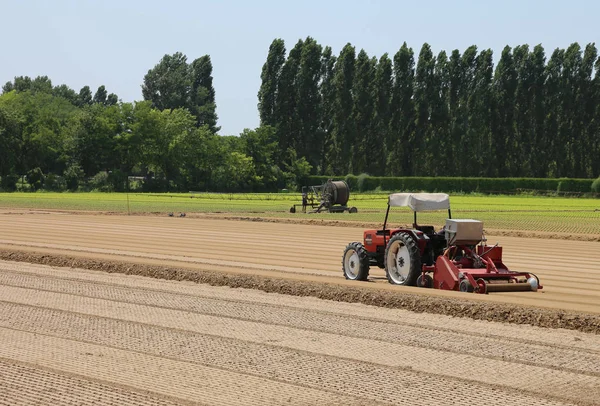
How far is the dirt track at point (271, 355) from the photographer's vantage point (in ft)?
30.8

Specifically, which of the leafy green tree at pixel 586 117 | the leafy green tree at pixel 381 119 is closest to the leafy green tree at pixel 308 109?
the leafy green tree at pixel 381 119

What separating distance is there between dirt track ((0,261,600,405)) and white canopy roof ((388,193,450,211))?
2.41 meters

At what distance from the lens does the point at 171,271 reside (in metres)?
19.6

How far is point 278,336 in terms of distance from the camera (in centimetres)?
1248

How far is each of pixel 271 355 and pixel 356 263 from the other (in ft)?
23.1

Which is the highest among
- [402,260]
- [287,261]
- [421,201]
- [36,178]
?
[421,201]

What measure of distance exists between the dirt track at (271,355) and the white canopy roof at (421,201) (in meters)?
2.41

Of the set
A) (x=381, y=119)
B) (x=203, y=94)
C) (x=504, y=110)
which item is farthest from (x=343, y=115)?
(x=203, y=94)

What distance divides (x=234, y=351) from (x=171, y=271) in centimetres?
832

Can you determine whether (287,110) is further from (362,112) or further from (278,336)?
(278,336)

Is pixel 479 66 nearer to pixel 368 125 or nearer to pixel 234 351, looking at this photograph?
pixel 368 125

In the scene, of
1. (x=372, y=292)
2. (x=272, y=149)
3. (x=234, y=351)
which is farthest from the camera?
(x=272, y=149)

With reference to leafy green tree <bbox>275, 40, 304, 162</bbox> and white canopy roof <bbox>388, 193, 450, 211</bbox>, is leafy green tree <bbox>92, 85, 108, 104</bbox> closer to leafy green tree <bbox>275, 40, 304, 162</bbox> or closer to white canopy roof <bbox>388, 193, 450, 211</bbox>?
leafy green tree <bbox>275, 40, 304, 162</bbox>

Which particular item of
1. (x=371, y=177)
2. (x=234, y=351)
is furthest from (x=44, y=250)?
(x=371, y=177)
